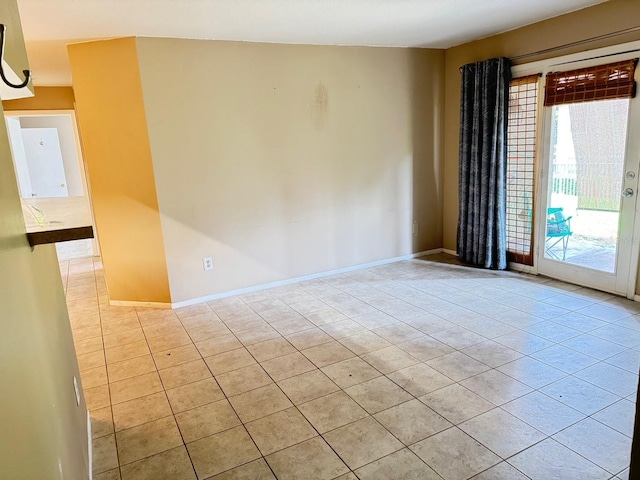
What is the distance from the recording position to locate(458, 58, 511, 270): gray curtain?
418cm

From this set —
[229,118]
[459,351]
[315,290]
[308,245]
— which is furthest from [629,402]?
[229,118]

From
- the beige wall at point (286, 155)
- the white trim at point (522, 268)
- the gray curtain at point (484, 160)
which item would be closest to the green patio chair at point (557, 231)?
the white trim at point (522, 268)

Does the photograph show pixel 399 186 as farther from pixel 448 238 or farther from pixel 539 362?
pixel 539 362

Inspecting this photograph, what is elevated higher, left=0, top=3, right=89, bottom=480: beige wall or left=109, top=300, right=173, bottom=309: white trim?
left=0, top=3, right=89, bottom=480: beige wall

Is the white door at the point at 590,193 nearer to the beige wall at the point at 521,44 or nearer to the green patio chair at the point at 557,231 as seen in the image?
the green patio chair at the point at 557,231

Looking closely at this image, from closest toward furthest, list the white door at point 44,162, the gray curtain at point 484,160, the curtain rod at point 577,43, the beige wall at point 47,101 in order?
the curtain rod at point 577,43 → the gray curtain at point 484,160 → the beige wall at point 47,101 → the white door at point 44,162

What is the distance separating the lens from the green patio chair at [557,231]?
3.97 metres

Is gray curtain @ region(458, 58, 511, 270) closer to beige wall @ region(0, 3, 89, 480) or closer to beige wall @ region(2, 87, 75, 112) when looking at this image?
beige wall @ region(0, 3, 89, 480)

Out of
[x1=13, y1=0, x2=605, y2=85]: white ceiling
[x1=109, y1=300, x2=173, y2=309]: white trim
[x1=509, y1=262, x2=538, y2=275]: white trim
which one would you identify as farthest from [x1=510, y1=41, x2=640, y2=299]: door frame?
[x1=109, y1=300, x2=173, y2=309]: white trim

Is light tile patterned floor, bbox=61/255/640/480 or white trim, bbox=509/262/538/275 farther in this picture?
white trim, bbox=509/262/538/275

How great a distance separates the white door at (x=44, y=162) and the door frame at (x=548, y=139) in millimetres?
7073

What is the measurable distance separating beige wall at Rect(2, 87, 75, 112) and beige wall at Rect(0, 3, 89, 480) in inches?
192

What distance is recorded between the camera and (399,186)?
192 inches

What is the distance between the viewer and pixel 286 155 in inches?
165
